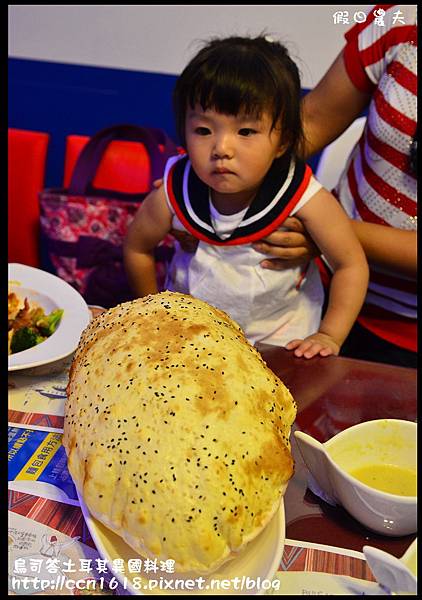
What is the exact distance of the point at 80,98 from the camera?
2854mm

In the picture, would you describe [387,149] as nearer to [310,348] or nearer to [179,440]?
[310,348]

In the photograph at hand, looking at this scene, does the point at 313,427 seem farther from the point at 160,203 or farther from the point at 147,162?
the point at 147,162

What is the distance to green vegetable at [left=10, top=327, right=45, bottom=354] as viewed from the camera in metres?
1.33

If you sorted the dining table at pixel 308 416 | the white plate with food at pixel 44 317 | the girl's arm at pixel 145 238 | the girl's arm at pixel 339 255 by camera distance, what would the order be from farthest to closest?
the girl's arm at pixel 145 238, the girl's arm at pixel 339 255, the white plate with food at pixel 44 317, the dining table at pixel 308 416

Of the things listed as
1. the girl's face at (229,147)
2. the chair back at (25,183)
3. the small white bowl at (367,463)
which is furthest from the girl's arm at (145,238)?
the small white bowl at (367,463)

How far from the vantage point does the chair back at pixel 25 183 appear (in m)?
2.35

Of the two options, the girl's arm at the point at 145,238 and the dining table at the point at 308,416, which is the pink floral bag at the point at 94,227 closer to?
the girl's arm at the point at 145,238

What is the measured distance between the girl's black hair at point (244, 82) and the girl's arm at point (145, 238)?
27cm

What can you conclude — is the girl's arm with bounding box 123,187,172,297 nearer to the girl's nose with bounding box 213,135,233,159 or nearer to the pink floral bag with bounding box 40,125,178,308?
the pink floral bag with bounding box 40,125,178,308

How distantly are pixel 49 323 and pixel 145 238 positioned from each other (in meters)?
0.46

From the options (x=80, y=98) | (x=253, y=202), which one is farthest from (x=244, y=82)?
(x=80, y=98)

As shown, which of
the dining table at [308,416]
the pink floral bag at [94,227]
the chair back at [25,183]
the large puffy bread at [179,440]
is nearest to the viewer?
the large puffy bread at [179,440]
